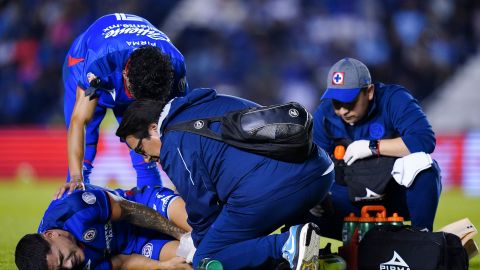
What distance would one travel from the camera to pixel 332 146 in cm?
655

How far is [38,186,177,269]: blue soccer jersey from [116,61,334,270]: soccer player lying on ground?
643mm

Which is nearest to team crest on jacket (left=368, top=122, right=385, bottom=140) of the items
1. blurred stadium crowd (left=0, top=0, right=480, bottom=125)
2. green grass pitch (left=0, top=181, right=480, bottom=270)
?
green grass pitch (left=0, top=181, right=480, bottom=270)

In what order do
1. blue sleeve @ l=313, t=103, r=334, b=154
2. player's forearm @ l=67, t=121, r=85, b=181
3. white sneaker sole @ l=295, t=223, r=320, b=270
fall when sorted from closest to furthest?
1. white sneaker sole @ l=295, t=223, r=320, b=270
2. player's forearm @ l=67, t=121, r=85, b=181
3. blue sleeve @ l=313, t=103, r=334, b=154

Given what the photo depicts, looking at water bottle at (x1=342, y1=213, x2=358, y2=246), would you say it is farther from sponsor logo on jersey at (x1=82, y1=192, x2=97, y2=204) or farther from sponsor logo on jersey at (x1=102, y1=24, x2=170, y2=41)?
sponsor logo on jersey at (x1=102, y1=24, x2=170, y2=41)

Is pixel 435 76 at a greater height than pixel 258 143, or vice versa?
pixel 258 143

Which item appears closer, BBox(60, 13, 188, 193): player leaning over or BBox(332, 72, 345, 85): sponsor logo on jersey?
BBox(332, 72, 345, 85): sponsor logo on jersey

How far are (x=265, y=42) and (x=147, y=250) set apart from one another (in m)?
11.8

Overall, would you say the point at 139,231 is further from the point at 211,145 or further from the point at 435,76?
the point at 435,76

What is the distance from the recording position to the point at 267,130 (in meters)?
4.80

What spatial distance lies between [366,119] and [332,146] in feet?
1.12

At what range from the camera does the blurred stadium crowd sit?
16.6 meters

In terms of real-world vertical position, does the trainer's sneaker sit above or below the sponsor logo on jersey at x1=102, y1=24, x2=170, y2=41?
below

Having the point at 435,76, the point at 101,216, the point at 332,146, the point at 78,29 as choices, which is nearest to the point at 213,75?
the point at 78,29

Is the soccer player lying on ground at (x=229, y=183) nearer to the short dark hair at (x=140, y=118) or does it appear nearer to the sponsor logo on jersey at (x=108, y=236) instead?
the short dark hair at (x=140, y=118)
